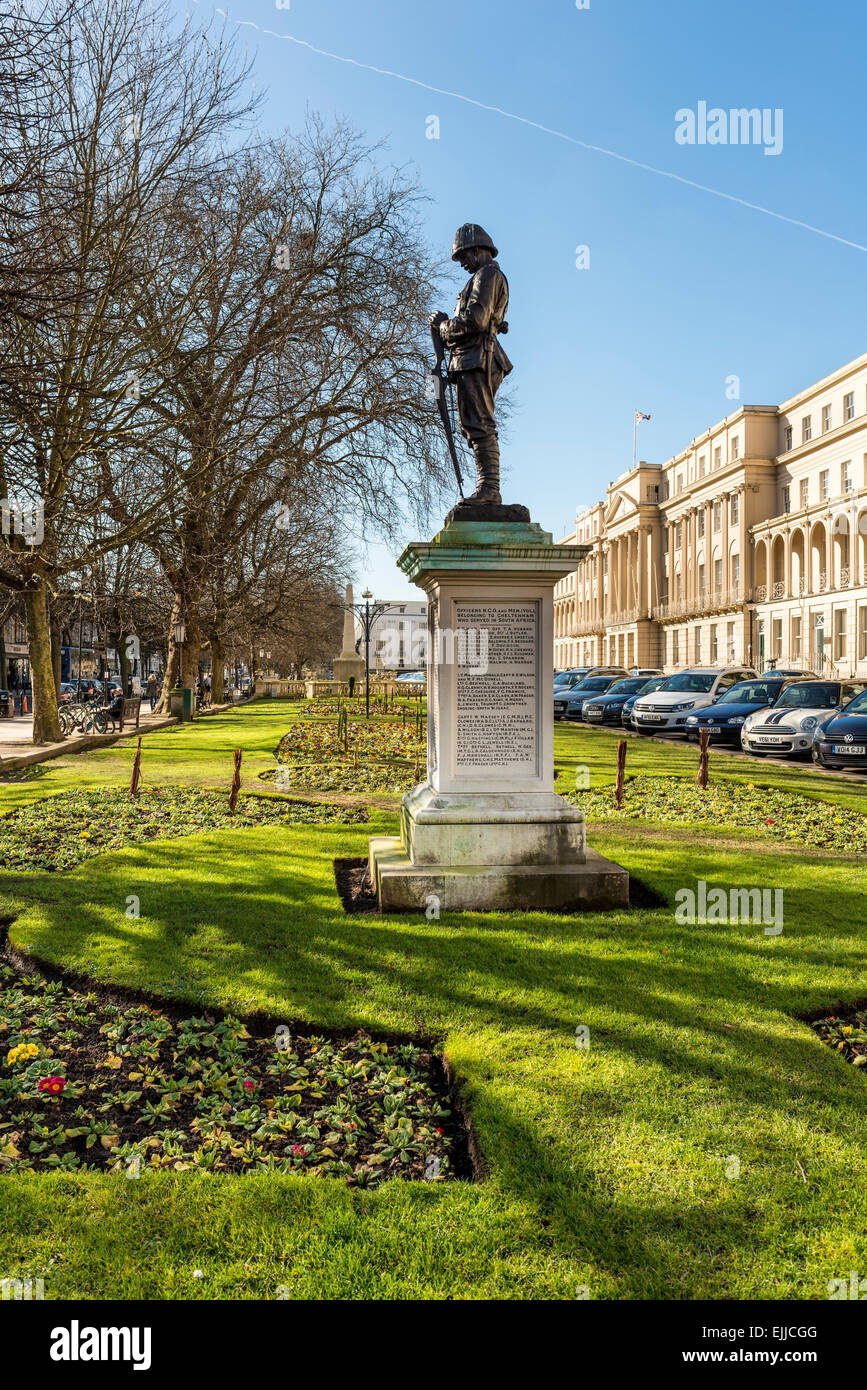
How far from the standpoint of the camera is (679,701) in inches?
1005

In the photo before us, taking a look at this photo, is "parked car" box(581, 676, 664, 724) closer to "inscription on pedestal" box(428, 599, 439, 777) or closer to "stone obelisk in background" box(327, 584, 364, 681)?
"stone obelisk in background" box(327, 584, 364, 681)

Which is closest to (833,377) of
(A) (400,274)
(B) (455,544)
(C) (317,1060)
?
(A) (400,274)

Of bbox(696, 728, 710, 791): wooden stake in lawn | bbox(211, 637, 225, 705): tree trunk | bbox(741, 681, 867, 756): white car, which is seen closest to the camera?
bbox(696, 728, 710, 791): wooden stake in lawn

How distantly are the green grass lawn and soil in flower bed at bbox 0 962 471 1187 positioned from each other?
0.17m

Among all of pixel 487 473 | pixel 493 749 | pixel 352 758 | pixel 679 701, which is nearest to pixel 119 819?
pixel 493 749

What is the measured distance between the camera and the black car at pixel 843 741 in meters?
16.9

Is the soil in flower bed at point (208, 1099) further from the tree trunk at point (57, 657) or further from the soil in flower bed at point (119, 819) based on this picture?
the tree trunk at point (57, 657)

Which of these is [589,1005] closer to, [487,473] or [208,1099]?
[208,1099]

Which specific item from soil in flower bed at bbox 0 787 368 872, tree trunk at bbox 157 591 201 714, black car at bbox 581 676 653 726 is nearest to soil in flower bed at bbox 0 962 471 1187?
soil in flower bed at bbox 0 787 368 872

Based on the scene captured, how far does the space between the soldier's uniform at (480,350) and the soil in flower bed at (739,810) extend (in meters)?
5.15

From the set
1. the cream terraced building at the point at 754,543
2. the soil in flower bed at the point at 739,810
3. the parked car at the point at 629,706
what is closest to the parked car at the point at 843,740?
the soil in flower bed at the point at 739,810

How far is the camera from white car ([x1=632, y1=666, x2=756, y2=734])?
25375mm

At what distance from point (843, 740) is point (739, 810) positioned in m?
6.35
